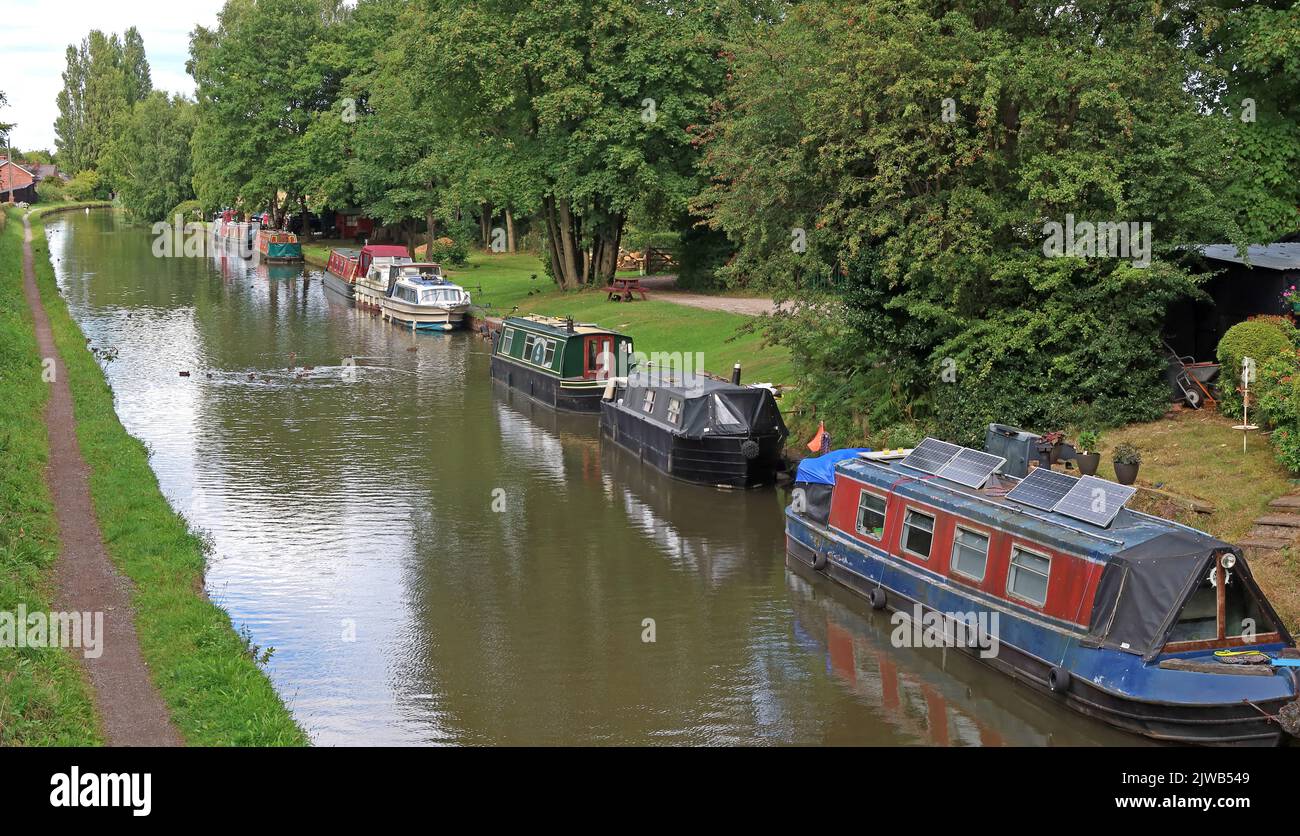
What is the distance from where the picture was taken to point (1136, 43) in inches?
861

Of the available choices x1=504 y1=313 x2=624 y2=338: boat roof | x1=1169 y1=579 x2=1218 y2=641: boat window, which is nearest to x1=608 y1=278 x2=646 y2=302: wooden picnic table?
x1=504 y1=313 x2=624 y2=338: boat roof

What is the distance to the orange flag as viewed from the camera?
924 inches

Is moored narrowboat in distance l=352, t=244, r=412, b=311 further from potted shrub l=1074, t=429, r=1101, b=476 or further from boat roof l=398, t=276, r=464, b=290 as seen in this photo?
potted shrub l=1074, t=429, r=1101, b=476

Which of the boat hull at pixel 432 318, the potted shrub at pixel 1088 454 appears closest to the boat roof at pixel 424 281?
the boat hull at pixel 432 318

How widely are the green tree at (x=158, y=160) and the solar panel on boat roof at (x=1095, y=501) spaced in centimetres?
10038

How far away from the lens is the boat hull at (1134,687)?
41.8ft

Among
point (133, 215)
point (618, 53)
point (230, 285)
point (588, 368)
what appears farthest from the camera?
point (133, 215)

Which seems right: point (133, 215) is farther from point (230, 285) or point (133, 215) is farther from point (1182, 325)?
point (1182, 325)

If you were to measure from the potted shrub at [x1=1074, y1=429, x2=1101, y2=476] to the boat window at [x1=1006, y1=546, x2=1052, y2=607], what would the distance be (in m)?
4.36

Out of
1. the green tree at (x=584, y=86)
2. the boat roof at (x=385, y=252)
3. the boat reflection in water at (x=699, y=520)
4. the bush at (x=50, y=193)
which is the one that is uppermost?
the bush at (x=50, y=193)

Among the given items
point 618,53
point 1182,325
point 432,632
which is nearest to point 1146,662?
point 432,632

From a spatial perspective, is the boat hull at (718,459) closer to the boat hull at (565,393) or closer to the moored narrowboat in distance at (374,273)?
the boat hull at (565,393)

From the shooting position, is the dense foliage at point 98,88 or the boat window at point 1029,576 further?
the dense foliage at point 98,88

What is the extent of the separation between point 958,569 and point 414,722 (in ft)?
23.5
